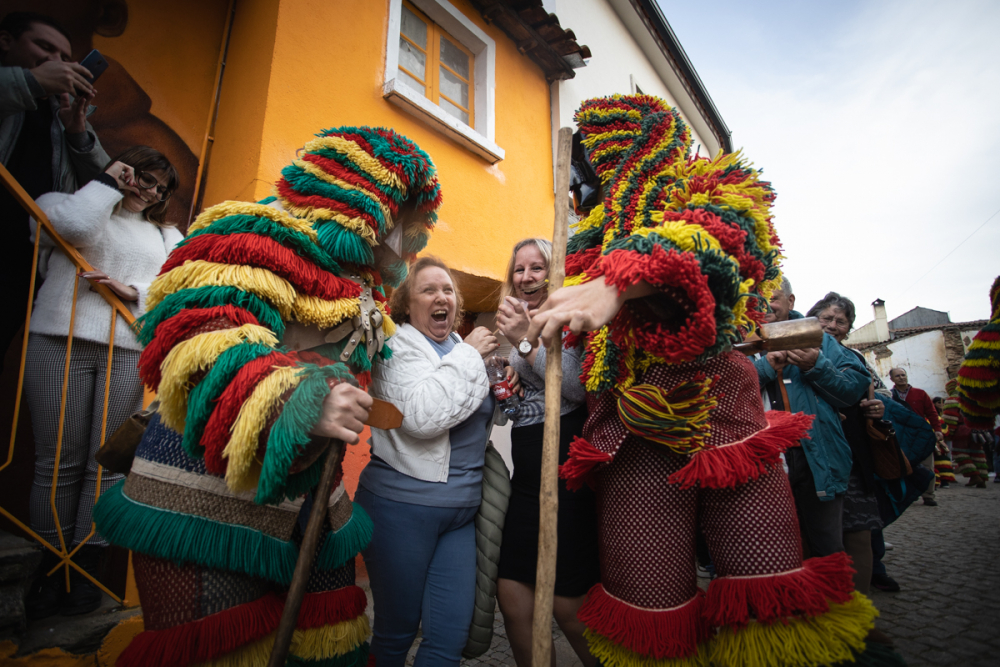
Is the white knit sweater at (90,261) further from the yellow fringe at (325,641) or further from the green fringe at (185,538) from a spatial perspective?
the yellow fringe at (325,641)

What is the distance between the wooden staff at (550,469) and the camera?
1.14 metres

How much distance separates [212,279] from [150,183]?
1707 mm

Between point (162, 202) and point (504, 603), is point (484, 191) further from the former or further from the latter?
point (504, 603)

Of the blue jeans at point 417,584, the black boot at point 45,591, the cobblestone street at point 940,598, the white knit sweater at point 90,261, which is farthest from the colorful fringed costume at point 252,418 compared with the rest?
the cobblestone street at point 940,598

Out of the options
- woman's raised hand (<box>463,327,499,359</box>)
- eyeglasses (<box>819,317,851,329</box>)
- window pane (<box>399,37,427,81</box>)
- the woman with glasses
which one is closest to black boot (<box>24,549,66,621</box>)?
the woman with glasses

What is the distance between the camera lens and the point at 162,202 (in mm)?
2387

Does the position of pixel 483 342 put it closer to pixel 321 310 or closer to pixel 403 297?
pixel 403 297

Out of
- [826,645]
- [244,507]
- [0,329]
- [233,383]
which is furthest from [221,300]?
[0,329]

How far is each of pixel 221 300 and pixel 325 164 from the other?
1.90ft

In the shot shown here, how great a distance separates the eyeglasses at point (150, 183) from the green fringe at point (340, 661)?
227cm

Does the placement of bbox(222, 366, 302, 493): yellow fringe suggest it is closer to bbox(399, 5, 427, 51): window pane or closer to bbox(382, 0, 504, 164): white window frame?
bbox(382, 0, 504, 164): white window frame

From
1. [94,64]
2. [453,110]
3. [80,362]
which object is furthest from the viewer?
[453,110]

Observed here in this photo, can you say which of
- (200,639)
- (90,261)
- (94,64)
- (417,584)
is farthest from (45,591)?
(94,64)

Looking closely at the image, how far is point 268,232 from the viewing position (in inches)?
49.9
